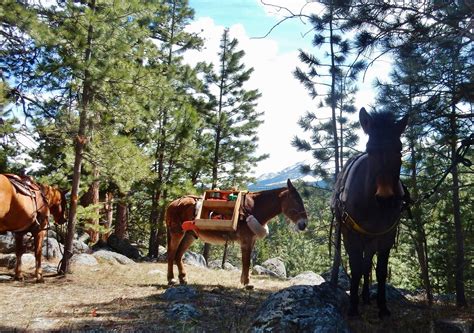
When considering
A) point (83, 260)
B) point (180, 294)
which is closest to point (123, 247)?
point (83, 260)

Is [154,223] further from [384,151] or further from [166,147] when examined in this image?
[384,151]

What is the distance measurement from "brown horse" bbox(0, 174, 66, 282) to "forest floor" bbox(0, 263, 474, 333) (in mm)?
Result: 922

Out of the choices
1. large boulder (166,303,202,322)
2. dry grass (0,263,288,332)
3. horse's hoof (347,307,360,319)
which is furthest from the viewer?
large boulder (166,303,202,322)

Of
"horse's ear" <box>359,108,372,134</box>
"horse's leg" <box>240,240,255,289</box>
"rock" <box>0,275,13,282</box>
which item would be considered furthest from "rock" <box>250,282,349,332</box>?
"rock" <box>0,275,13,282</box>

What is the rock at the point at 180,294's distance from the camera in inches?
274

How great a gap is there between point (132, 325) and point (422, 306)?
13.8 ft

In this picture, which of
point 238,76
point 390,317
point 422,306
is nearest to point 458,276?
point 422,306

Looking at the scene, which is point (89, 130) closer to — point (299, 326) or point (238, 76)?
point (299, 326)

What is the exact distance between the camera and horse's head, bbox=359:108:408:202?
4.03 m

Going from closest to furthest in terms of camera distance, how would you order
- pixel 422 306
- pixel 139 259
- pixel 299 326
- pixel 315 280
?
pixel 299 326 < pixel 422 306 < pixel 315 280 < pixel 139 259

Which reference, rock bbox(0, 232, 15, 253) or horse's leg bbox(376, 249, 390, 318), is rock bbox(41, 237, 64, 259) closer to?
rock bbox(0, 232, 15, 253)

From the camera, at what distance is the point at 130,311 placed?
589 cm

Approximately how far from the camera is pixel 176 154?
19.3 meters

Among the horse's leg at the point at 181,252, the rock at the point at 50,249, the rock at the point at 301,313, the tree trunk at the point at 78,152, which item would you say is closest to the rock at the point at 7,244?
the rock at the point at 50,249
